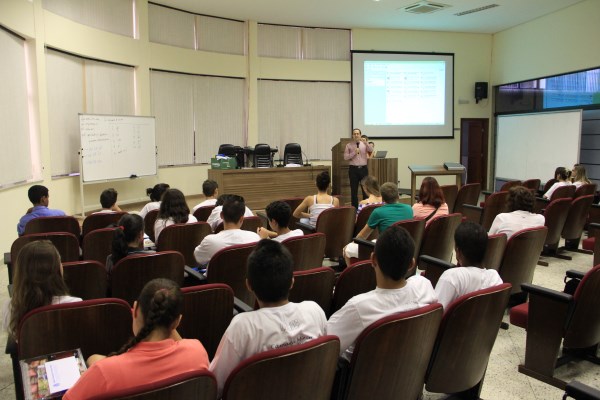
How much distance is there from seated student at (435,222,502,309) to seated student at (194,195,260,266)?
4.41ft

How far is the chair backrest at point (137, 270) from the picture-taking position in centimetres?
257

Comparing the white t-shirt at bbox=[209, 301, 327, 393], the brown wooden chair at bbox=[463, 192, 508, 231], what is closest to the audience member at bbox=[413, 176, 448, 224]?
the brown wooden chair at bbox=[463, 192, 508, 231]

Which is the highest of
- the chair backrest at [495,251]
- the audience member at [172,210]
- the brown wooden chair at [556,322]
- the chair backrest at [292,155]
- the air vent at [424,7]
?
the air vent at [424,7]

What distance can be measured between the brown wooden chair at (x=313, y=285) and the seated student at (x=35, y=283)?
39.1 inches

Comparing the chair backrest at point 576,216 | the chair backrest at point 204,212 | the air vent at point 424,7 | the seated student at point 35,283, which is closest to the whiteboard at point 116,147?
the chair backrest at point 204,212

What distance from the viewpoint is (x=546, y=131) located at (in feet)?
32.3

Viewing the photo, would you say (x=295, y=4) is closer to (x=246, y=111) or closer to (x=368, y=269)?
(x=246, y=111)

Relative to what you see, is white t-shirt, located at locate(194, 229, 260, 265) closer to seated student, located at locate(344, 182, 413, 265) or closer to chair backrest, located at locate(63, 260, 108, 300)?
chair backrest, located at locate(63, 260, 108, 300)

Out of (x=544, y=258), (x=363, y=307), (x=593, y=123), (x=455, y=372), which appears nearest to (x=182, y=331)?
(x=363, y=307)

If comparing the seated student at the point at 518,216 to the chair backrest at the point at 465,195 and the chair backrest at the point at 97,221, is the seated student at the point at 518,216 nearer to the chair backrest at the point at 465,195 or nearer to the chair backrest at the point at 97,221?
the chair backrest at the point at 465,195

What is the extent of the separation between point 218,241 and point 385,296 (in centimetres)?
153

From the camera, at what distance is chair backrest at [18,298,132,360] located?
1.78m

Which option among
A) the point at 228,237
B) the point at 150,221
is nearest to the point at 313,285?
the point at 228,237

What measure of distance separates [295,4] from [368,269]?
25.2ft
